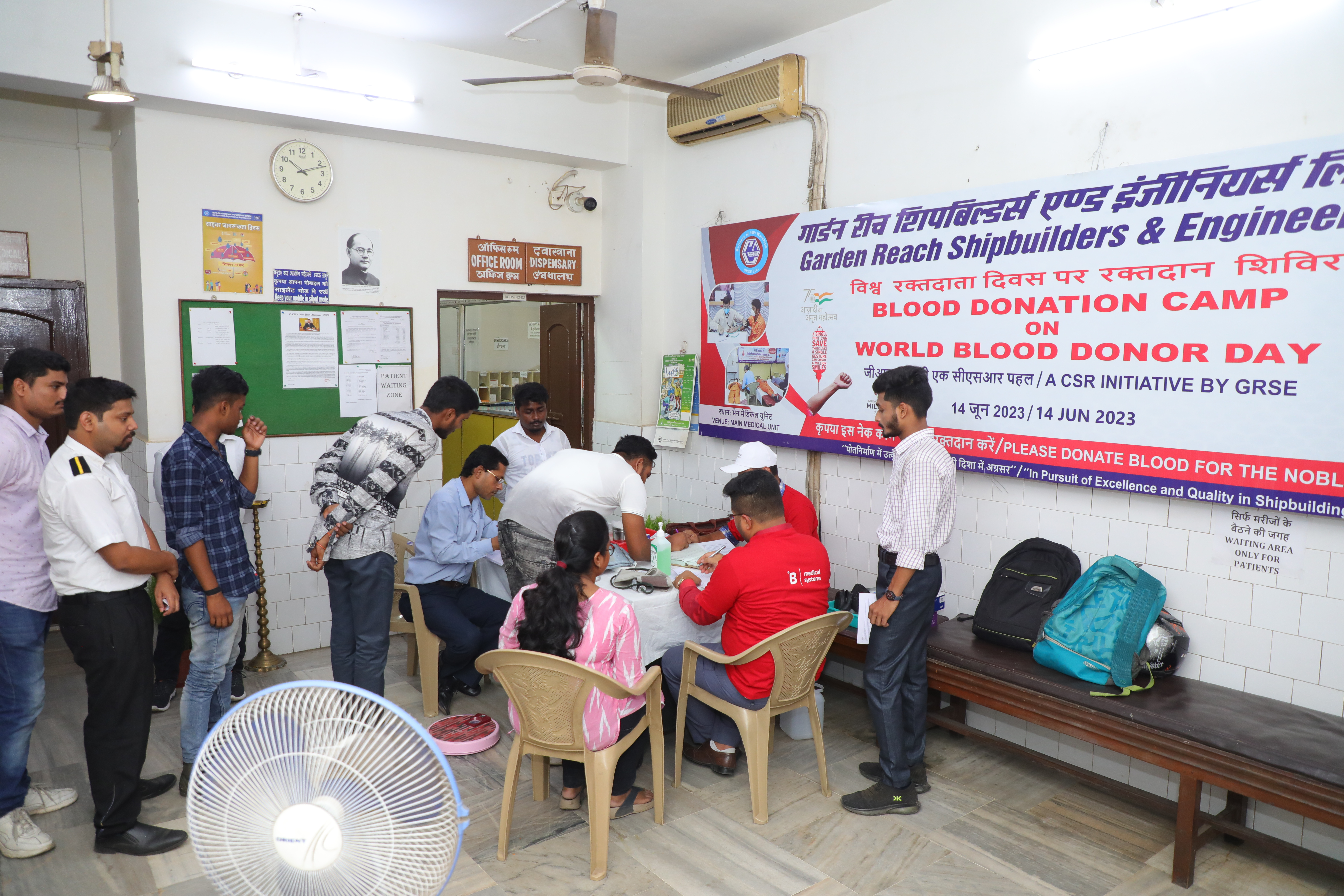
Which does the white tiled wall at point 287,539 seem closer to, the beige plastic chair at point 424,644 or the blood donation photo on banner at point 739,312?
the beige plastic chair at point 424,644

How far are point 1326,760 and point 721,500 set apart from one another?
325 cm

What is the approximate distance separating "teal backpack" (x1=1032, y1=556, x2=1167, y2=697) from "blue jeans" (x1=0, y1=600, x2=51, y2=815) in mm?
3673

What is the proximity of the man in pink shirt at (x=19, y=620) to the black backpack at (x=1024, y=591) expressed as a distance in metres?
3.58

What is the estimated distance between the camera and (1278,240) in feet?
9.28

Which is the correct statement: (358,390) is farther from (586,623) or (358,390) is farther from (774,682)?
(774,682)

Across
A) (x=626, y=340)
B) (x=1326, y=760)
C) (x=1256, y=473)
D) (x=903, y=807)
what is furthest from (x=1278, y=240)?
(x=626, y=340)

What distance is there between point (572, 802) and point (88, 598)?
1.83 metres

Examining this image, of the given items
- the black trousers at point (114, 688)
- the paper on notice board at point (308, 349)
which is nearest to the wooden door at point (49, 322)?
the paper on notice board at point (308, 349)

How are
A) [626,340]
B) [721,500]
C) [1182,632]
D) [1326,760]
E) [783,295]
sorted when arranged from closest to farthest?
[1326,760] → [1182,632] → [783,295] → [721,500] → [626,340]

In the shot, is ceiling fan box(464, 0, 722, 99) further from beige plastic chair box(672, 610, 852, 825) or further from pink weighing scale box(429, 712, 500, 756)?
pink weighing scale box(429, 712, 500, 756)

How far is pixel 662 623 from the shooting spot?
11.3ft

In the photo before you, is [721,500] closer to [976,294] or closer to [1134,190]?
[976,294]

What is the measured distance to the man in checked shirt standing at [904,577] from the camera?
3092 mm

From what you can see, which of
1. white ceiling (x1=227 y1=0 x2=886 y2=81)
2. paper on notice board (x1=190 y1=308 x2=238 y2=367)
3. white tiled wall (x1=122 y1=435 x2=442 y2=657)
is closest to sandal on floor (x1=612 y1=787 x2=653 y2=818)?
white tiled wall (x1=122 y1=435 x2=442 y2=657)
